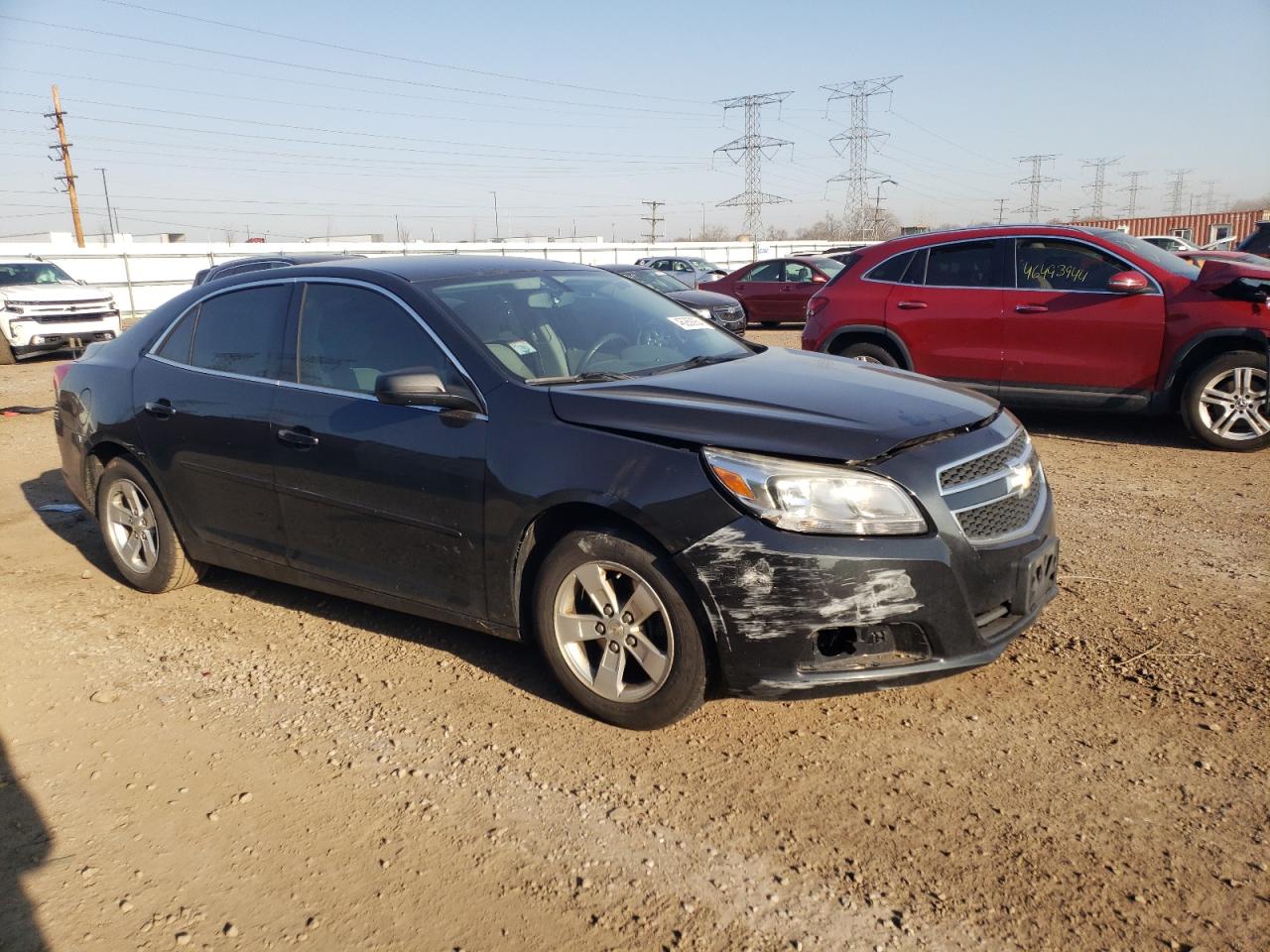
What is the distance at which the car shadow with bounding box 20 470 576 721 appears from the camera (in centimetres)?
402

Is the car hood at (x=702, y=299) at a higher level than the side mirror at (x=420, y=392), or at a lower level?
lower

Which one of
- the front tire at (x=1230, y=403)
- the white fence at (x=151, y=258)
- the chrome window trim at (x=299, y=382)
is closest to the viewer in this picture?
the chrome window trim at (x=299, y=382)

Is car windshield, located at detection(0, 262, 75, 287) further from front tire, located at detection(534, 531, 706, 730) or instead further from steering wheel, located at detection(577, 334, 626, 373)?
front tire, located at detection(534, 531, 706, 730)

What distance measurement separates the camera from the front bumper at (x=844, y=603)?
3.07 metres

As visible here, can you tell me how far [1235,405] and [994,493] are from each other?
5209 millimetres

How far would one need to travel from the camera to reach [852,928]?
2477 millimetres

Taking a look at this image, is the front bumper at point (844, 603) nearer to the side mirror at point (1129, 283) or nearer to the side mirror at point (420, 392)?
the side mirror at point (420, 392)

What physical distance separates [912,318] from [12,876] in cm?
761

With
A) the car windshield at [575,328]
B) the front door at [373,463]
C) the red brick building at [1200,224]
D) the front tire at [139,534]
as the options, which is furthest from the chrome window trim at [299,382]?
the red brick building at [1200,224]

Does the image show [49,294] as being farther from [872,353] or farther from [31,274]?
[872,353]

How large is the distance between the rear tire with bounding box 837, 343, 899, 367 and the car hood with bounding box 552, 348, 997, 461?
4889 mm

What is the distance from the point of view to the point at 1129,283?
7.59 metres

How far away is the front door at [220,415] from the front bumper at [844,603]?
87.9 inches

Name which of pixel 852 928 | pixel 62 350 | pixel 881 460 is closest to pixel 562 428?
pixel 881 460
